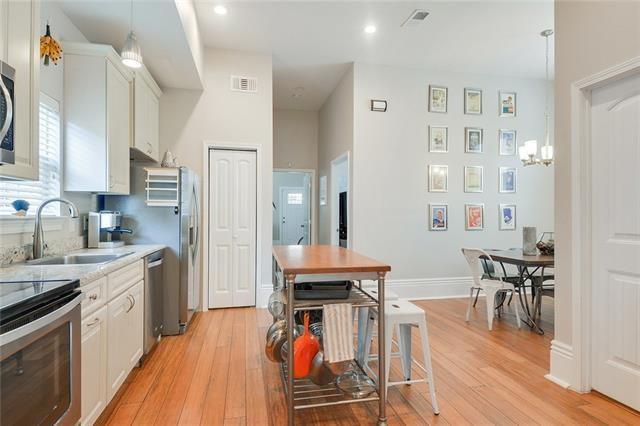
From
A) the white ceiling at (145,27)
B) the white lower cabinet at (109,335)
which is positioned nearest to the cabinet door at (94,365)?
the white lower cabinet at (109,335)

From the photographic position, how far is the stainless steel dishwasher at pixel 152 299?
280 cm

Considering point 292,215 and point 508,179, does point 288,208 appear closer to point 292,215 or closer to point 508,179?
point 292,215

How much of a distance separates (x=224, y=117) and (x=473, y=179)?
3.70 meters

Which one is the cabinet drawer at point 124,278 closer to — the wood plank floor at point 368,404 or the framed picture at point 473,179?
the wood plank floor at point 368,404

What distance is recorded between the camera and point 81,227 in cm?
294

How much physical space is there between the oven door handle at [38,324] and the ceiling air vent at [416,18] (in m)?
3.88

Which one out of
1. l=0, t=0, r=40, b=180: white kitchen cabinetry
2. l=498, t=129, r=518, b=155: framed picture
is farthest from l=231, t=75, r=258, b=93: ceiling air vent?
l=498, t=129, r=518, b=155: framed picture

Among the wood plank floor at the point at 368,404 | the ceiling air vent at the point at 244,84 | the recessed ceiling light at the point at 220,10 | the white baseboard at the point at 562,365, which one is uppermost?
the recessed ceiling light at the point at 220,10

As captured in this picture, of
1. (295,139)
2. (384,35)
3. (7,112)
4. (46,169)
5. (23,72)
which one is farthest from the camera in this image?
(295,139)

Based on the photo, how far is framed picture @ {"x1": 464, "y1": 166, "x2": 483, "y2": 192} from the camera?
16.7 ft

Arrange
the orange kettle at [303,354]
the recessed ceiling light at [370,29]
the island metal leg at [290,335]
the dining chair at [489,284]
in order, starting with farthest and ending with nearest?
the recessed ceiling light at [370,29], the dining chair at [489,284], the orange kettle at [303,354], the island metal leg at [290,335]

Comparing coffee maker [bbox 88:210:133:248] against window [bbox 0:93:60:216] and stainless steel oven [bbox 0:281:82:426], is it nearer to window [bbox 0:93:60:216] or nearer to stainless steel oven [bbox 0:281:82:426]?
window [bbox 0:93:60:216]

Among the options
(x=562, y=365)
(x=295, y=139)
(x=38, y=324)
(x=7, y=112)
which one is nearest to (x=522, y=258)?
(x=562, y=365)

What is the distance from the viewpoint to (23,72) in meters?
1.70
